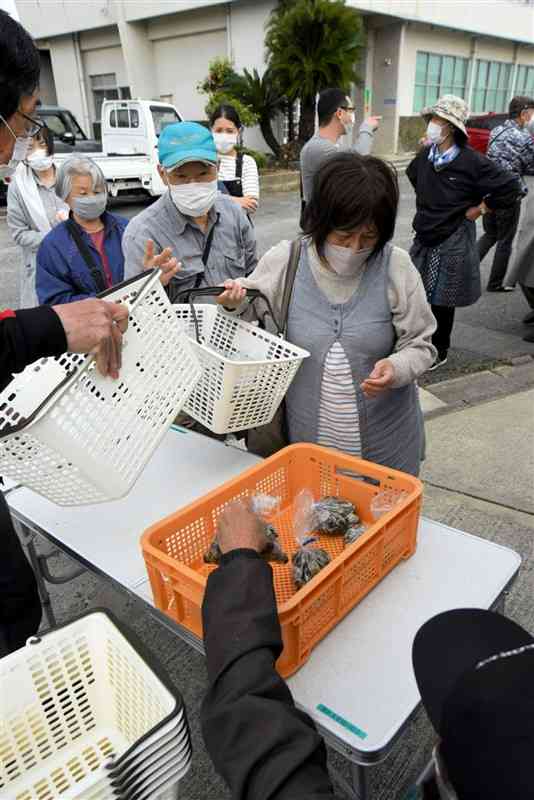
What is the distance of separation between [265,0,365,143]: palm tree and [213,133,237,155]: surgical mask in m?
12.9

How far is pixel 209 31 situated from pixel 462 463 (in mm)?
20121

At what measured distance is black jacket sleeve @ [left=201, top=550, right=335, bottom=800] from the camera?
2.71 ft

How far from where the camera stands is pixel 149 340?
1.46 metres

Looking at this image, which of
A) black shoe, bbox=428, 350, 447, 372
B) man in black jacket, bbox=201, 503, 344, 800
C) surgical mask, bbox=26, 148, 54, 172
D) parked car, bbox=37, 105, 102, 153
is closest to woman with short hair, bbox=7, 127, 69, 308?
surgical mask, bbox=26, 148, 54, 172

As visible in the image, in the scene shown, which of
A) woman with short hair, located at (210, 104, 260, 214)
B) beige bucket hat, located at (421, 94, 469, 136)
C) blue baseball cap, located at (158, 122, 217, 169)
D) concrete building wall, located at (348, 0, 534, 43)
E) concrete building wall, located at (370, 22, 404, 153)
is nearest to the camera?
blue baseball cap, located at (158, 122, 217, 169)

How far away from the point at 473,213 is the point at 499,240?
2.47 m

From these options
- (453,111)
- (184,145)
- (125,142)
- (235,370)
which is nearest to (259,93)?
(125,142)

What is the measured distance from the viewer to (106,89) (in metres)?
21.9

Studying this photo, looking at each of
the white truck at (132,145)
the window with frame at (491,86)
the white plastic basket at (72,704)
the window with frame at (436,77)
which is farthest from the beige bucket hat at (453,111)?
the window with frame at (491,86)

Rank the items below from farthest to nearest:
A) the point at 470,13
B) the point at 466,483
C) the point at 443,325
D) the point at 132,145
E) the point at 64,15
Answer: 1. the point at 64,15
2. the point at 470,13
3. the point at 132,145
4. the point at 443,325
5. the point at 466,483

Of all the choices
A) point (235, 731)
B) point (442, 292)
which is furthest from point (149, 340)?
point (442, 292)

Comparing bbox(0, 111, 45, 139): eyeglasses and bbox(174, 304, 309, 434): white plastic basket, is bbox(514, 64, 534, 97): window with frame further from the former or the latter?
bbox(0, 111, 45, 139): eyeglasses

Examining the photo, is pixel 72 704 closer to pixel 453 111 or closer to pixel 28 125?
pixel 28 125

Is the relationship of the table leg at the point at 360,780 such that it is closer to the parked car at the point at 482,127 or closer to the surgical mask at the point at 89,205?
the surgical mask at the point at 89,205
